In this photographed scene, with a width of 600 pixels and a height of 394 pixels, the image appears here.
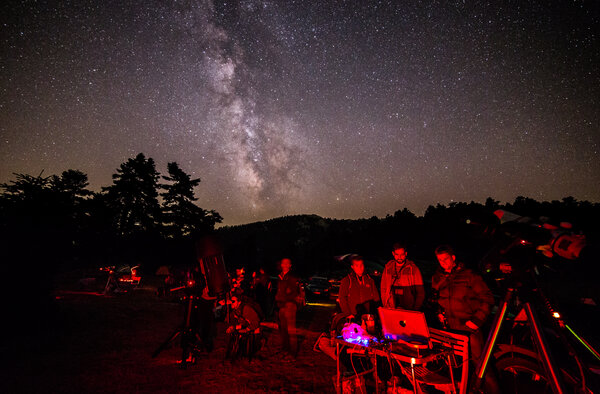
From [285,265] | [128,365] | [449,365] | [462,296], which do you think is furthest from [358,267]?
[128,365]

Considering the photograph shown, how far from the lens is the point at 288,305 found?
643 centimetres

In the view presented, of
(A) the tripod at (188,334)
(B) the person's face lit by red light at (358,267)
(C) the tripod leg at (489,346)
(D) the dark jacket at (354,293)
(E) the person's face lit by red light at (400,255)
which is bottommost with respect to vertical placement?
(A) the tripod at (188,334)

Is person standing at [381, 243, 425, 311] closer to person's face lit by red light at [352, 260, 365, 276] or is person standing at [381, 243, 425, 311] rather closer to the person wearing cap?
the person wearing cap

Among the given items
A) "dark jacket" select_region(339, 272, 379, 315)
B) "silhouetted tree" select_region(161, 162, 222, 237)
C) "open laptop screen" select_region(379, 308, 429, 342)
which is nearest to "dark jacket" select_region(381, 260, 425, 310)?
"dark jacket" select_region(339, 272, 379, 315)

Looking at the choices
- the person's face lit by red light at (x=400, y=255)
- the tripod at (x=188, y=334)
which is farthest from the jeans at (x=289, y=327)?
the person's face lit by red light at (x=400, y=255)

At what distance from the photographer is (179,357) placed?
6371 millimetres

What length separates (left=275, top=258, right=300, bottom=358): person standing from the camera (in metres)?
6.46

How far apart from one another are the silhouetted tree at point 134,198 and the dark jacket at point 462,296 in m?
44.0

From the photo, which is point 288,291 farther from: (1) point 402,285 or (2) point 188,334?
(1) point 402,285

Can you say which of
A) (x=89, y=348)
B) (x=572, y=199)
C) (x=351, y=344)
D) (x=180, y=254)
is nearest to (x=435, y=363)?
(x=351, y=344)

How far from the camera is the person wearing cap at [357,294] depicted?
15.4ft

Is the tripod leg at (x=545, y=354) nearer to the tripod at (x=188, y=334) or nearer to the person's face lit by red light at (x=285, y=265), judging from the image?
the person's face lit by red light at (x=285, y=265)

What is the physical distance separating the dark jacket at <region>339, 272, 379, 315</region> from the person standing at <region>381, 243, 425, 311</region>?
31cm

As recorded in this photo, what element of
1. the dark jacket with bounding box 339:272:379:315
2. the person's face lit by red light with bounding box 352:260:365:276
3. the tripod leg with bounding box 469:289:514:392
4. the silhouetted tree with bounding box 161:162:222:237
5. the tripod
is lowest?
the tripod
